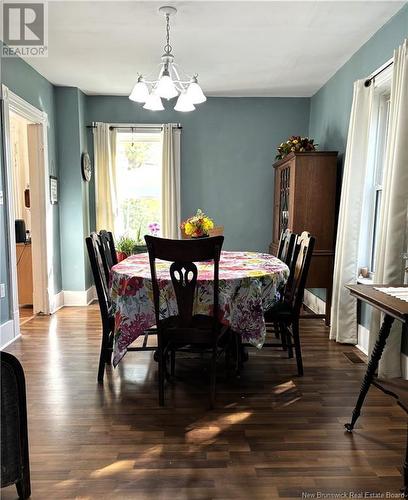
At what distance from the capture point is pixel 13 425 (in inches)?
57.2

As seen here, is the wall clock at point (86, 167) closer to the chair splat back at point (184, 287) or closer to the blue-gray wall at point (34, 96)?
the blue-gray wall at point (34, 96)

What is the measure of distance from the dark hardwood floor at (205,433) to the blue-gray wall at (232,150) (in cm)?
244

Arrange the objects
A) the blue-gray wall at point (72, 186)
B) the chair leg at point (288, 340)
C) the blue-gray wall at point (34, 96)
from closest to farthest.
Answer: the chair leg at point (288, 340) → the blue-gray wall at point (34, 96) → the blue-gray wall at point (72, 186)

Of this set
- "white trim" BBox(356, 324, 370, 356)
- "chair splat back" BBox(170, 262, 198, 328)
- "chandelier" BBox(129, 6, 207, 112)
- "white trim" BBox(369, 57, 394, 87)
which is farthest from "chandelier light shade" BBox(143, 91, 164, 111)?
"white trim" BBox(356, 324, 370, 356)

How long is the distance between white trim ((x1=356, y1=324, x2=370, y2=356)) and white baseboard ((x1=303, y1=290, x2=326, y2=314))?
34.5 inches

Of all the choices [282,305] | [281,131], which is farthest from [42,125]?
[282,305]

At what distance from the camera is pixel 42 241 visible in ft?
14.0

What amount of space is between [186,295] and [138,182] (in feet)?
10.5

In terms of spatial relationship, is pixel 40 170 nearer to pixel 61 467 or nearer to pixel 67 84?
pixel 67 84

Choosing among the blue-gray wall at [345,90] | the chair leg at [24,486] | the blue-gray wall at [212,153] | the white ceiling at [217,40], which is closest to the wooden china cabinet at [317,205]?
the blue-gray wall at [345,90]

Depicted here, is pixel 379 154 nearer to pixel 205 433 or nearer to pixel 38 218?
pixel 205 433

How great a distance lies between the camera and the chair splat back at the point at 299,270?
2.57 metres

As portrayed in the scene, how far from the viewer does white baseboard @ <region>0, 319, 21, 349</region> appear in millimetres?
3240

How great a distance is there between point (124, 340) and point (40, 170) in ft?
8.89
